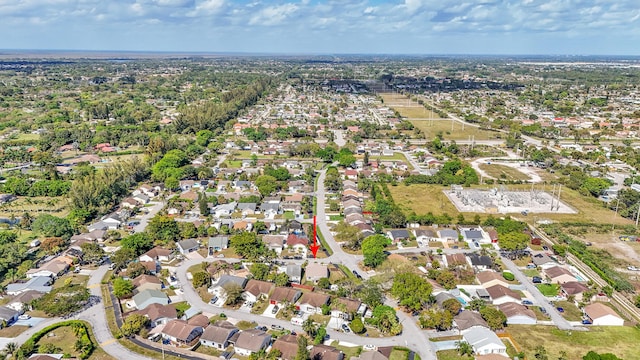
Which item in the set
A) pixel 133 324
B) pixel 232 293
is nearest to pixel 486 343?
pixel 232 293

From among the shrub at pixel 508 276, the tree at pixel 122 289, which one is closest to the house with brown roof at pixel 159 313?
the tree at pixel 122 289

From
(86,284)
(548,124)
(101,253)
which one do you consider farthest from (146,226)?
(548,124)

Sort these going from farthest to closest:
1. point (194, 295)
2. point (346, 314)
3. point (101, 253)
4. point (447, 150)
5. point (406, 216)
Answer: point (447, 150)
point (406, 216)
point (101, 253)
point (194, 295)
point (346, 314)

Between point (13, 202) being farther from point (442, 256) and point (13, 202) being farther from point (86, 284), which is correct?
point (442, 256)

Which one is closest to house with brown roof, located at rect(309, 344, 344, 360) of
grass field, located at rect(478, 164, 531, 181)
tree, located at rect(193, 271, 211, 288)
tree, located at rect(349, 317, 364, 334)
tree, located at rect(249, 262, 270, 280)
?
tree, located at rect(349, 317, 364, 334)

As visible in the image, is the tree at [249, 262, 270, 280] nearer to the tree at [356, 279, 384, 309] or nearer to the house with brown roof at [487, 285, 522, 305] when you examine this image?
the tree at [356, 279, 384, 309]

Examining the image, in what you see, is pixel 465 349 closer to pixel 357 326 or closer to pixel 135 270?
pixel 357 326

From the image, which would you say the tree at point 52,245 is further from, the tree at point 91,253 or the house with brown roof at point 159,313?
the house with brown roof at point 159,313
